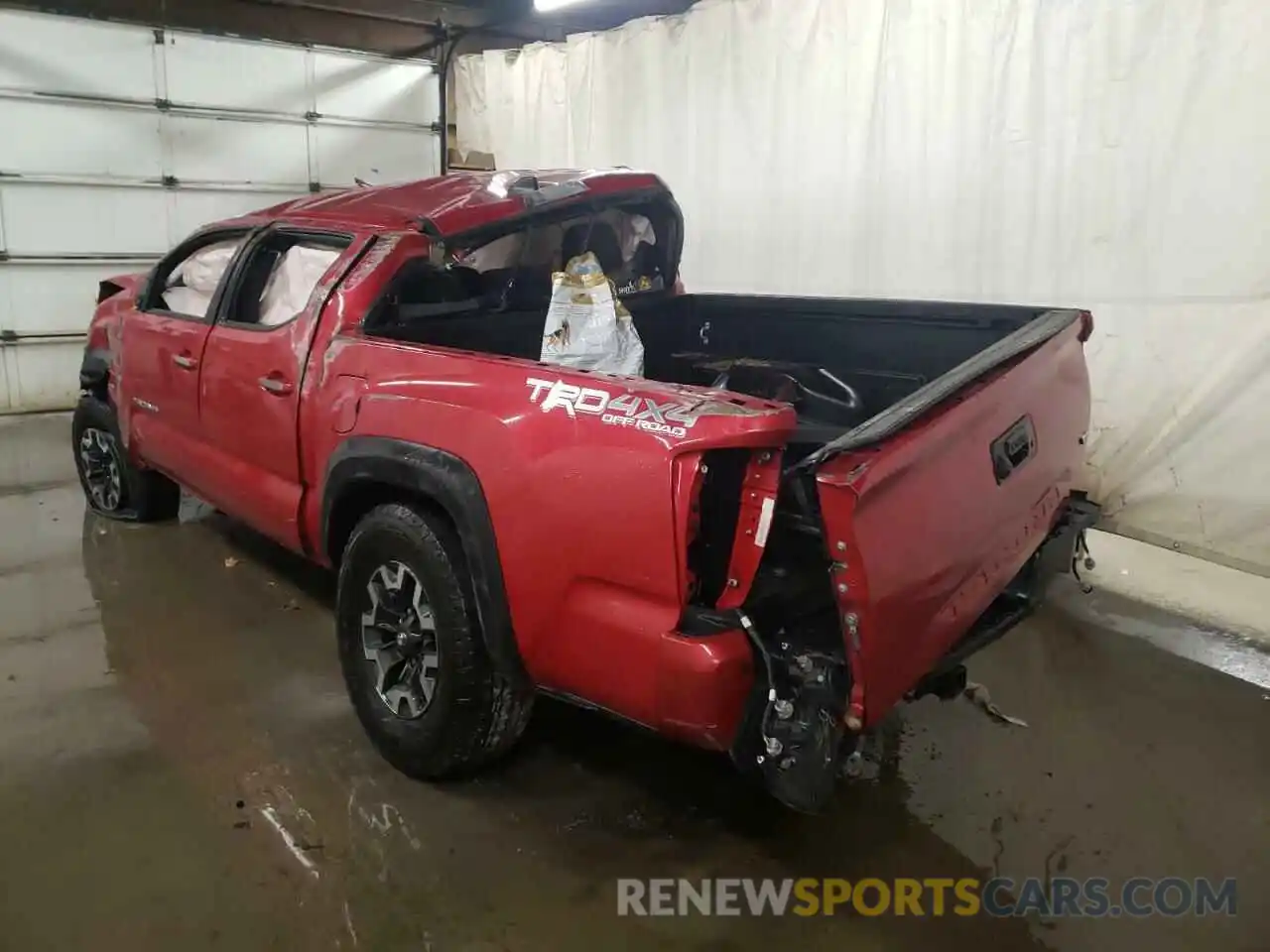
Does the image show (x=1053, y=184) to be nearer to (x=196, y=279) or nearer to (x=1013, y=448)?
(x=1013, y=448)

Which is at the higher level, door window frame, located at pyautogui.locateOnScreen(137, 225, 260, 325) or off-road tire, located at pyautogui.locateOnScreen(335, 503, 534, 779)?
door window frame, located at pyautogui.locateOnScreen(137, 225, 260, 325)

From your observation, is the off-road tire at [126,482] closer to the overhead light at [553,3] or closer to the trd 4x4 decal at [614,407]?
the trd 4x4 decal at [614,407]

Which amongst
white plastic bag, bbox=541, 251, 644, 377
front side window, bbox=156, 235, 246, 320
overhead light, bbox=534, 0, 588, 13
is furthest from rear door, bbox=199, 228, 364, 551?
overhead light, bbox=534, 0, 588, 13

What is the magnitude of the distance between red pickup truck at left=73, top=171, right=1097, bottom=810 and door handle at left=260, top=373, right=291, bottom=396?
0.04 m

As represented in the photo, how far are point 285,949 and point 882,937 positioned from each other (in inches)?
53.9

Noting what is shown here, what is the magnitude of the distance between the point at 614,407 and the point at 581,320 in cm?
112

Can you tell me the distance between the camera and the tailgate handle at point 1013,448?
7.59ft

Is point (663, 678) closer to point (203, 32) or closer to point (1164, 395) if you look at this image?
point (1164, 395)

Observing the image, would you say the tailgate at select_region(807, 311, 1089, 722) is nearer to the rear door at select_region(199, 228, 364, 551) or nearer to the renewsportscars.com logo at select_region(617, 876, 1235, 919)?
the renewsportscars.com logo at select_region(617, 876, 1235, 919)

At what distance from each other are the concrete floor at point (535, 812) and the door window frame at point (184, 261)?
1312 mm

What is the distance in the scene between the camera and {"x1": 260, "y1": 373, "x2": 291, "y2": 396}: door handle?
10.2ft

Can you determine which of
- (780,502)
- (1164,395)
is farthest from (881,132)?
(780,502)

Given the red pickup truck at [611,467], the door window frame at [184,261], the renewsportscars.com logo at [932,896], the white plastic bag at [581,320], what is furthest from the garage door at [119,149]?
the renewsportscars.com logo at [932,896]

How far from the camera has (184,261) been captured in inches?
170
